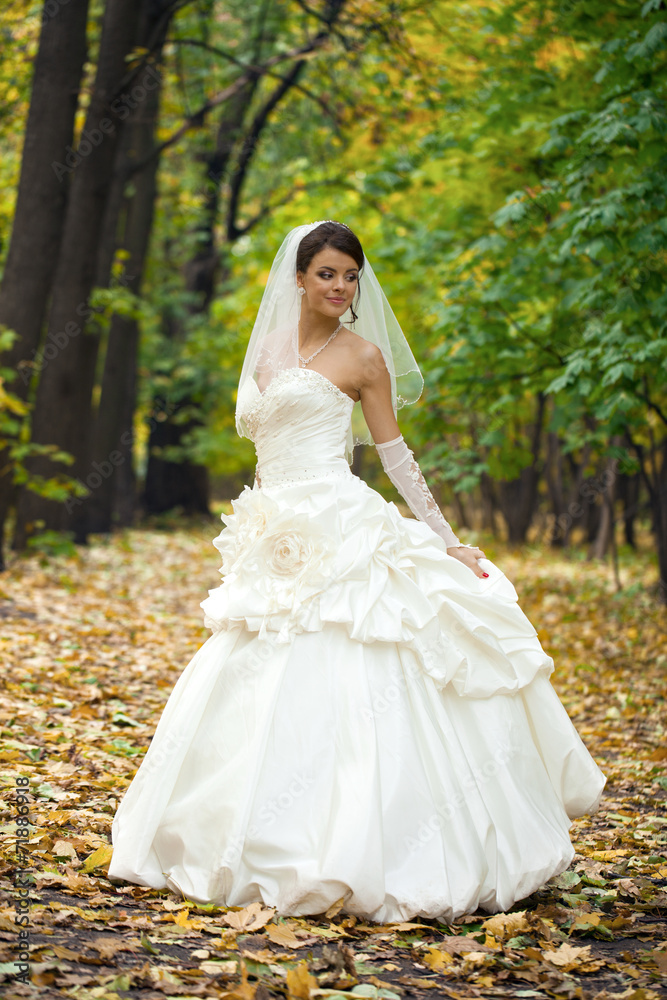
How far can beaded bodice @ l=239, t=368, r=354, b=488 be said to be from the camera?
364 cm

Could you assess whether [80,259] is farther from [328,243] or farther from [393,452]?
[393,452]

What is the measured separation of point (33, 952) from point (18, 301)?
8.54 metres

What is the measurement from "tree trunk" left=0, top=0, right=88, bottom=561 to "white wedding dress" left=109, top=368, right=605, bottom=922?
7150 millimetres

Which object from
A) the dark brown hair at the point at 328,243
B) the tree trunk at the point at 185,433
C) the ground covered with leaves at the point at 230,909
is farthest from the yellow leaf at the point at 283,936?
the tree trunk at the point at 185,433

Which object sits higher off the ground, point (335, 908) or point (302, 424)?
A: point (302, 424)

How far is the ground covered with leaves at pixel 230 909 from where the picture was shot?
2.59m

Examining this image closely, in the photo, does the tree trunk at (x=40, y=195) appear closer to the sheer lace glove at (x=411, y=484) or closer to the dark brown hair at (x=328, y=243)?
the dark brown hair at (x=328, y=243)

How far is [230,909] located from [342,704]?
2.48ft

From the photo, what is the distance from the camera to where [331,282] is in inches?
145

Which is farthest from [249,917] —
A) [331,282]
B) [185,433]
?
[185,433]

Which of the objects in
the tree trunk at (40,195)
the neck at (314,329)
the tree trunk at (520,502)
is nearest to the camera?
the neck at (314,329)

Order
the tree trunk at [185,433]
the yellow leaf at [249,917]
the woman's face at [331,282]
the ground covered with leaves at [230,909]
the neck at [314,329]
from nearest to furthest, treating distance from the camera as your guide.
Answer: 1. the ground covered with leaves at [230,909]
2. the yellow leaf at [249,917]
3. the woman's face at [331,282]
4. the neck at [314,329]
5. the tree trunk at [185,433]

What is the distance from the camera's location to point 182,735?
10.7 ft

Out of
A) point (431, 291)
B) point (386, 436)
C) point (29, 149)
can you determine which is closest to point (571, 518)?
point (431, 291)
